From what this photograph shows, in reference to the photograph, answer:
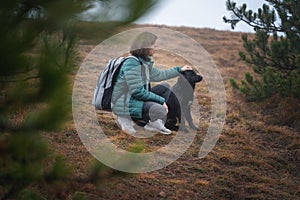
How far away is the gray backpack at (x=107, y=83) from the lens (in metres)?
6.18

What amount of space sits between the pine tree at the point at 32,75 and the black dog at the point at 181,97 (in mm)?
4219

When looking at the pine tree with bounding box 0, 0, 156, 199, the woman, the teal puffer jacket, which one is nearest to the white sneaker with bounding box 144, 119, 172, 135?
the woman

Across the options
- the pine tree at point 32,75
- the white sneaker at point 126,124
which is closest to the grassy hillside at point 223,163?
→ the white sneaker at point 126,124

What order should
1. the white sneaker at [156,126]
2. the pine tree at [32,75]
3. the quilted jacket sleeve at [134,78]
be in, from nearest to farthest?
the pine tree at [32,75] → the quilted jacket sleeve at [134,78] → the white sneaker at [156,126]

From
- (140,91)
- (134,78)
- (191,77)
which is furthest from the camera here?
(191,77)

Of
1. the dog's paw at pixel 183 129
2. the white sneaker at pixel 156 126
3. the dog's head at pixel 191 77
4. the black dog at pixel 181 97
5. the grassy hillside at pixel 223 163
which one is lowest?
the grassy hillside at pixel 223 163

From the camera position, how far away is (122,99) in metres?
6.30

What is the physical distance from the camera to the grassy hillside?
5012mm

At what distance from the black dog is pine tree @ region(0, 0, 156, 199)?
4.22m

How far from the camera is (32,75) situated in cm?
248

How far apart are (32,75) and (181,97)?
452cm

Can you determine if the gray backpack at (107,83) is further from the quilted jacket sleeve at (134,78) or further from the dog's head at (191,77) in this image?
the dog's head at (191,77)

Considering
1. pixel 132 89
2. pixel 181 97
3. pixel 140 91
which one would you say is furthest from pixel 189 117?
pixel 132 89

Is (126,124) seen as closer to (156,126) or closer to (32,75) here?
(156,126)
